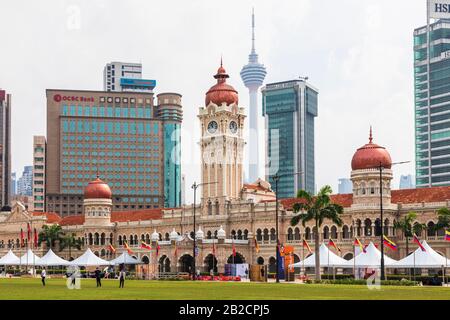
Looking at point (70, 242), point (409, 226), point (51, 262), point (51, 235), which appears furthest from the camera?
point (51, 235)

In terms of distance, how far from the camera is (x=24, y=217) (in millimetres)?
151375

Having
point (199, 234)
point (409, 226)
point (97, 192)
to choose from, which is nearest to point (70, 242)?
point (97, 192)

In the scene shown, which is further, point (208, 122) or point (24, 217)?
point (24, 217)

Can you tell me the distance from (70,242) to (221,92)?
122ft

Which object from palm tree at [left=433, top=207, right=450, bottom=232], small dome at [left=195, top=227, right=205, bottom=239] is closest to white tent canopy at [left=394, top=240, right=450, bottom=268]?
palm tree at [left=433, top=207, right=450, bottom=232]

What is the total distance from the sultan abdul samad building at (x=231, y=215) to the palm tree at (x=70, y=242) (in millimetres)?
993

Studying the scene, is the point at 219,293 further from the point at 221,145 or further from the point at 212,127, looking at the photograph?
the point at 212,127

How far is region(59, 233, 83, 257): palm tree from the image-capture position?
13800 cm

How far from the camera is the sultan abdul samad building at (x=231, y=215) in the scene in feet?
324

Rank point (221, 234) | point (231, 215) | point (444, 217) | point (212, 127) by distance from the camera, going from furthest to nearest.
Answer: point (212, 127), point (231, 215), point (221, 234), point (444, 217)

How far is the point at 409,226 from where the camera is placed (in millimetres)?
93562
